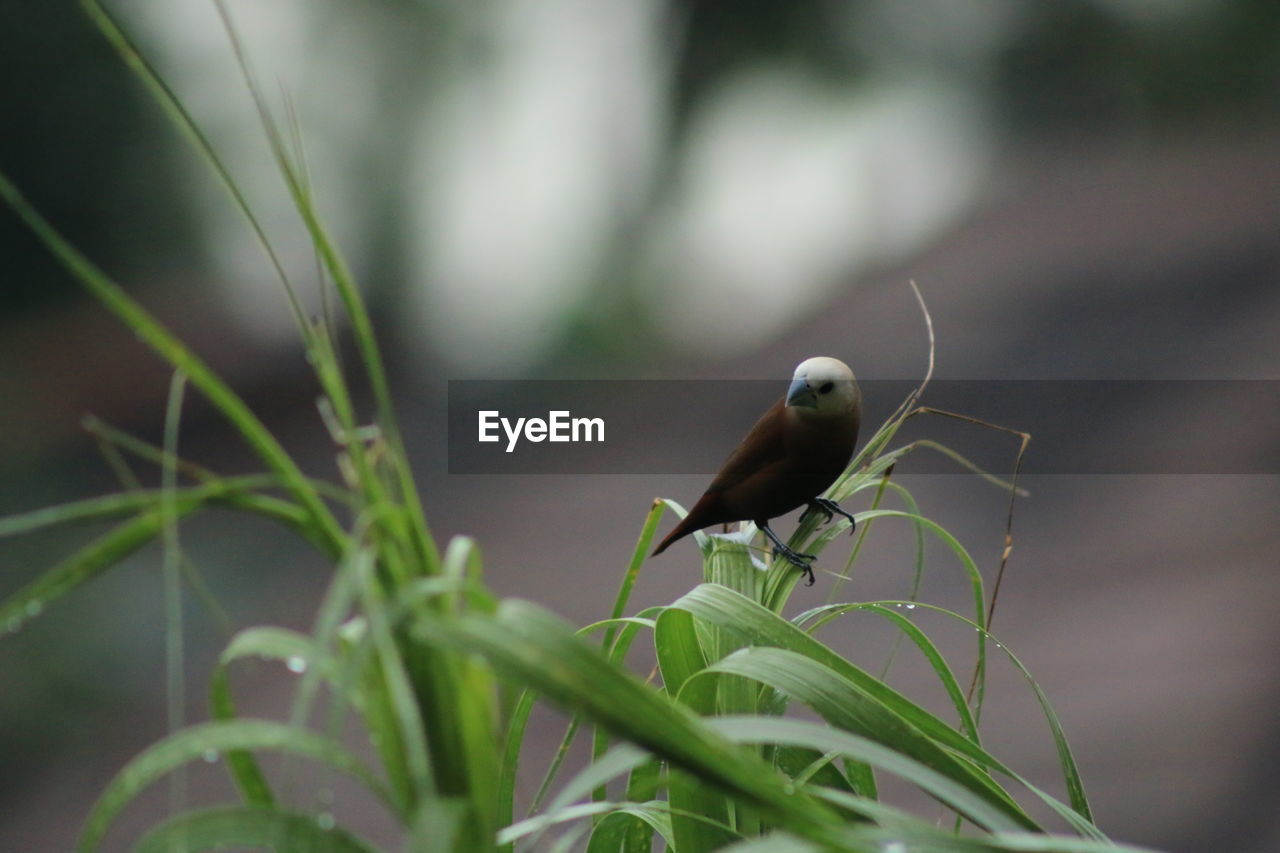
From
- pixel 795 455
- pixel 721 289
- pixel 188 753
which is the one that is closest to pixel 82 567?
pixel 188 753

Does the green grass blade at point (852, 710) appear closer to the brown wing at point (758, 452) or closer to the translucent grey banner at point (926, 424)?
the brown wing at point (758, 452)

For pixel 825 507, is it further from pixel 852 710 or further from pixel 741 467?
pixel 852 710

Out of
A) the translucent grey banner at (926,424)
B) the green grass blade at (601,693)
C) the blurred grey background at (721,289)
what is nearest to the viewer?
the green grass blade at (601,693)

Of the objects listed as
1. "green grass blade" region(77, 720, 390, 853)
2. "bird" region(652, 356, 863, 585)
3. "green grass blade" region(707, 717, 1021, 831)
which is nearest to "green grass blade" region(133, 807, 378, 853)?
"green grass blade" region(77, 720, 390, 853)

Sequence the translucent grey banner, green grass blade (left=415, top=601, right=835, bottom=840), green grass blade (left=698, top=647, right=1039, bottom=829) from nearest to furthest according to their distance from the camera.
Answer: green grass blade (left=415, top=601, right=835, bottom=840), green grass blade (left=698, top=647, right=1039, bottom=829), the translucent grey banner

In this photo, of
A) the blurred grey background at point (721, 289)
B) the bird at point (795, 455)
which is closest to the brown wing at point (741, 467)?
the bird at point (795, 455)

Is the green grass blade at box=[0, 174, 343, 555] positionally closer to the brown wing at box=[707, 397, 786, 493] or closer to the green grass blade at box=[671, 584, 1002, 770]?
the green grass blade at box=[671, 584, 1002, 770]
